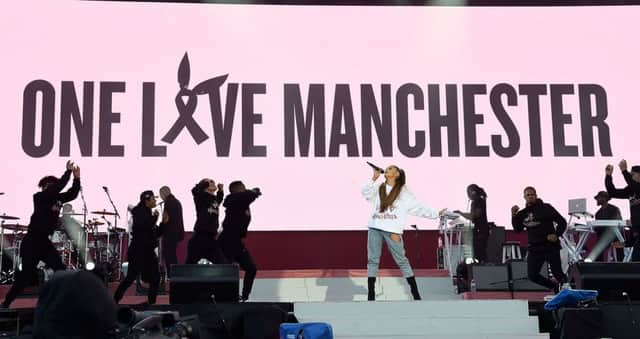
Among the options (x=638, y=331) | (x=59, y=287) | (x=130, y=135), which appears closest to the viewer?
(x=59, y=287)

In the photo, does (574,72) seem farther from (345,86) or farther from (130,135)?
(130,135)

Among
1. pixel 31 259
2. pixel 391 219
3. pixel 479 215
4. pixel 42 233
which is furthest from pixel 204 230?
pixel 479 215

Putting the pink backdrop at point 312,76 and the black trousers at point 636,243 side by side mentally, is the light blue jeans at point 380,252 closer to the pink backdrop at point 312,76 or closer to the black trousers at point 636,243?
the black trousers at point 636,243

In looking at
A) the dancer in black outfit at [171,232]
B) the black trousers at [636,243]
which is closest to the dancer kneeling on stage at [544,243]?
the black trousers at [636,243]

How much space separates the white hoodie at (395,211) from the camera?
341 inches

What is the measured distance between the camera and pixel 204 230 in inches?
353

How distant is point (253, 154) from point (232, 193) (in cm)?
329

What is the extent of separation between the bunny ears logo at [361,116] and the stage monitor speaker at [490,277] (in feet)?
10.6

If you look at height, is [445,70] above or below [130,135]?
Answer: above

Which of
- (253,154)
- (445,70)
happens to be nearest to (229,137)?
(253,154)

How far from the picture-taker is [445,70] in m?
12.8

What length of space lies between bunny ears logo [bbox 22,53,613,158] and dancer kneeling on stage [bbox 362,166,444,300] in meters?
3.70

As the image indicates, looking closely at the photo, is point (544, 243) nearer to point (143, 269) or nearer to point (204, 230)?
point (204, 230)

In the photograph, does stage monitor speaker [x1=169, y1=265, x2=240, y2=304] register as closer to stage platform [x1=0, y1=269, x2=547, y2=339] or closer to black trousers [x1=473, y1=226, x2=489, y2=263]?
stage platform [x1=0, y1=269, x2=547, y2=339]
